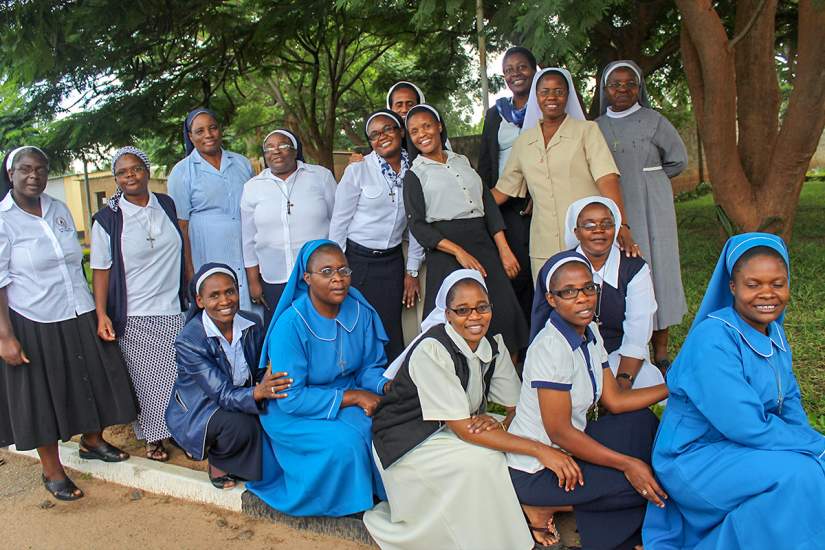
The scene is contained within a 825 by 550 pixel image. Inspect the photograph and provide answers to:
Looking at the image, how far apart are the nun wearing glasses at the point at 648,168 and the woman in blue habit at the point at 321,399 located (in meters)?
1.76

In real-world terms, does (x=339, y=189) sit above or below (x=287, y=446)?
above

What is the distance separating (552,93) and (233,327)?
219 cm

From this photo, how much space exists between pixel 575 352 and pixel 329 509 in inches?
57.6

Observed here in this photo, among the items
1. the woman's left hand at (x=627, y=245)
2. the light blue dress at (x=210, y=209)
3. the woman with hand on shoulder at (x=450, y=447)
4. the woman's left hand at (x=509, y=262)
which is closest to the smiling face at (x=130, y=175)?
the light blue dress at (x=210, y=209)

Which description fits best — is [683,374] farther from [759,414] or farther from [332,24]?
[332,24]

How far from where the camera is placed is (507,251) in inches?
165

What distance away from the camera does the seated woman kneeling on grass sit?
2980mm

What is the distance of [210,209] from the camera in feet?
15.4

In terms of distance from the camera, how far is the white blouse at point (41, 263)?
4.03m

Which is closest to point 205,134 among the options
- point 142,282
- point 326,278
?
point 142,282

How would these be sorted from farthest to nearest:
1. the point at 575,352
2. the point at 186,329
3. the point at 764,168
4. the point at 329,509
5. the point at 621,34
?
the point at 621,34, the point at 764,168, the point at 186,329, the point at 329,509, the point at 575,352

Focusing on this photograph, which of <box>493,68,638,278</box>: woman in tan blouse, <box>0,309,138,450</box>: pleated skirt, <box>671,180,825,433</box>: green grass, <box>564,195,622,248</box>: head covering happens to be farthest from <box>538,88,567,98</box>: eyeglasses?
<box>0,309,138,450</box>: pleated skirt

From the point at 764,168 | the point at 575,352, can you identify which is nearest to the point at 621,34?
the point at 764,168

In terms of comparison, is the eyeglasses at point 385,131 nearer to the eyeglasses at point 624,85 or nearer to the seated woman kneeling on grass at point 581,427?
the eyeglasses at point 624,85
